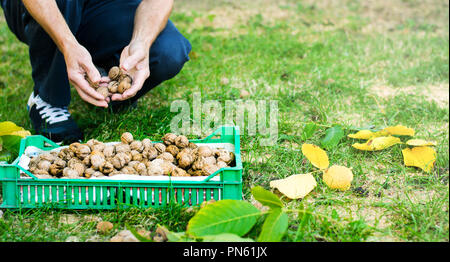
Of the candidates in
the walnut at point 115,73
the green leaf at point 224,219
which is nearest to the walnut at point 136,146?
the walnut at point 115,73

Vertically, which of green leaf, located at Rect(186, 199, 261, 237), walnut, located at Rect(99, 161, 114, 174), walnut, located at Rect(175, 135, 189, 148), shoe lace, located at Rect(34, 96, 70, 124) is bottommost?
green leaf, located at Rect(186, 199, 261, 237)

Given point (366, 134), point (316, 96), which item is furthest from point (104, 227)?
point (316, 96)

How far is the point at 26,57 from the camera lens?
10.2 ft

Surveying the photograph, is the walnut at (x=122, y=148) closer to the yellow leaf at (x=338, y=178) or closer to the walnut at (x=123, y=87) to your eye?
the walnut at (x=123, y=87)

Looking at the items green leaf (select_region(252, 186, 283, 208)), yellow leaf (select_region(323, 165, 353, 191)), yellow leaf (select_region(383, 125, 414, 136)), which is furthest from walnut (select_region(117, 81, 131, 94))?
yellow leaf (select_region(383, 125, 414, 136))

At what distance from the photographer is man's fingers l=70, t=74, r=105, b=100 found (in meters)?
1.67

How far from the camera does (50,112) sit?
80.9 inches

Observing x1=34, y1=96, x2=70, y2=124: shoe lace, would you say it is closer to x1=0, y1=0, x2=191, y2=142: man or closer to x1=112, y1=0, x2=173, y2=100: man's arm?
x1=0, y1=0, x2=191, y2=142: man

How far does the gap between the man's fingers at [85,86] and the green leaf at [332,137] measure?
0.93 m

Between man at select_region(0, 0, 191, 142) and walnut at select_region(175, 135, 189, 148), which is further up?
man at select_region(0, 0, 191, 142)

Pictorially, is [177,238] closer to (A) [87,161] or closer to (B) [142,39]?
(A) [87,161]

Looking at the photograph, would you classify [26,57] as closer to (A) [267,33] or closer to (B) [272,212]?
(A) [267,33]

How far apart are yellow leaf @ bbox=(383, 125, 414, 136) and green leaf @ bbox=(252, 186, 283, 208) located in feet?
2.57

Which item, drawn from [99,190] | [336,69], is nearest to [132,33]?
[99,190]
